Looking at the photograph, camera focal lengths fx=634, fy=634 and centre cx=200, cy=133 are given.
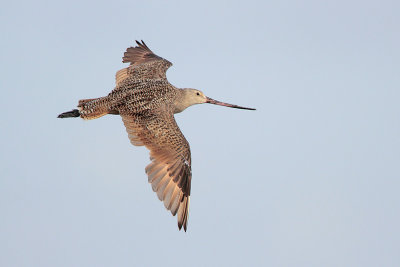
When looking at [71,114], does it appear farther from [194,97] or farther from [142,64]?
[194,97]

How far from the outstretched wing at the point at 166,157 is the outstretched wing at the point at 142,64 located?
2.39 metres

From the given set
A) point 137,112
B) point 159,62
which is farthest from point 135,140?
point 159,62

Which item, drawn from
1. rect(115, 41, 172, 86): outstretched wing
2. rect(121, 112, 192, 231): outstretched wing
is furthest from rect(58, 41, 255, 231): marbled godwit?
rect(115, 41, 172, 86): outstretched wing

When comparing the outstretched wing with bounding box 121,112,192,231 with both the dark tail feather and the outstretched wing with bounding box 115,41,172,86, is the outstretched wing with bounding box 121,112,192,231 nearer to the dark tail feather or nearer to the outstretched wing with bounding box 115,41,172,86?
the dark tail feather

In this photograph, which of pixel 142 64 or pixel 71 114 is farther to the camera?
pixel 142 64

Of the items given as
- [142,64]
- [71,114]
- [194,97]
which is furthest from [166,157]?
[142,64]

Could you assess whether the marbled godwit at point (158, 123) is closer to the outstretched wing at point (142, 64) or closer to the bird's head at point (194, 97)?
the bird's head at point (194, 97)

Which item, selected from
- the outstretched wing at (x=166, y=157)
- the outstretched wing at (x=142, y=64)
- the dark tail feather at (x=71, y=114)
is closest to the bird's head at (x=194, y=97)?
the outstretched wing at (x=142, y=64)

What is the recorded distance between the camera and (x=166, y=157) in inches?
578

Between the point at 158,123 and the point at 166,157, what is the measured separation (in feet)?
2.98

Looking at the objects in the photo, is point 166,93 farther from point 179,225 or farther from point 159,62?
point 179,225

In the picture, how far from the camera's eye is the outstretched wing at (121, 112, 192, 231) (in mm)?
14289

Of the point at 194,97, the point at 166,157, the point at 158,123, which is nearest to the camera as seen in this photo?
the point at 166,157

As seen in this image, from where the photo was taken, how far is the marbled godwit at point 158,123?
47.2 feet
